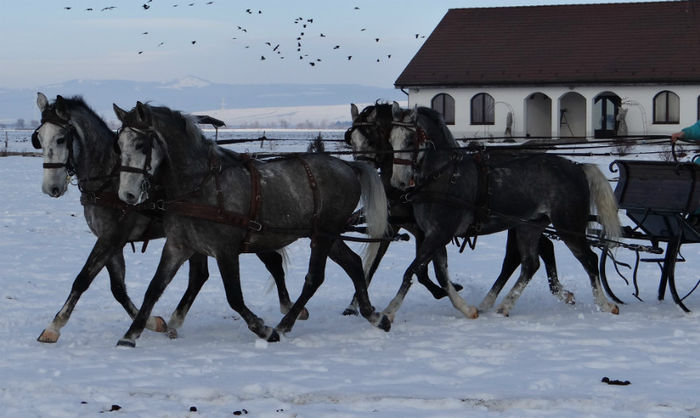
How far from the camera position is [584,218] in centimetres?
1026

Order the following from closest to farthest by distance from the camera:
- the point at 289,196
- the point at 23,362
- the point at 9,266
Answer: the point at 23,362, the point at 289,196, the point at 9,266

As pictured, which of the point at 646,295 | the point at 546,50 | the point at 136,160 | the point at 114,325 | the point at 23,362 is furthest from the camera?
the point at 546,50

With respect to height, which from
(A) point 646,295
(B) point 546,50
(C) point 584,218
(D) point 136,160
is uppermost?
(B) point 546,50

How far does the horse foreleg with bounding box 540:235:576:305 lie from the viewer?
34.6 ft

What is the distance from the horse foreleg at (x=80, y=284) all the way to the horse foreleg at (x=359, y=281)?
1852 millimetres

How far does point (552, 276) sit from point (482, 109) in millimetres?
31696

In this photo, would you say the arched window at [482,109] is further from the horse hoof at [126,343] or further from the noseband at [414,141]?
the horse hoof at [126,343]

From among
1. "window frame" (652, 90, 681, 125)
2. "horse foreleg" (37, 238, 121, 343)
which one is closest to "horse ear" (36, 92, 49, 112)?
"horse foreleg" (37, 238, 121, 343)

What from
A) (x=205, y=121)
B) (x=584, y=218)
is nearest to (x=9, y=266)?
(x=205, y=121)

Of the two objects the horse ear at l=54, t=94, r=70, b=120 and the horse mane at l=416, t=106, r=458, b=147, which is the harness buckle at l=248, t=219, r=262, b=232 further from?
the horse mane at l=416, t=106, r=458, b=147

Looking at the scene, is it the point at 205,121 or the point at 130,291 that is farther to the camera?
the point at 130,291

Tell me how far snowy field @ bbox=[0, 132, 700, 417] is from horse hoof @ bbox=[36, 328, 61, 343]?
71mm

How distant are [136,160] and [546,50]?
35211 mm

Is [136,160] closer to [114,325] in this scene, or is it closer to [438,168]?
[114,325]
